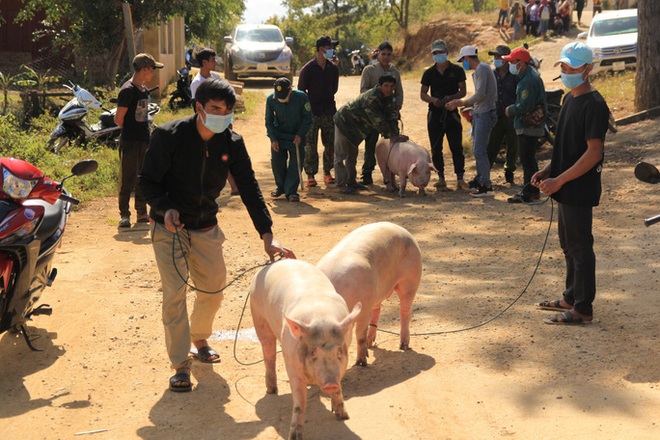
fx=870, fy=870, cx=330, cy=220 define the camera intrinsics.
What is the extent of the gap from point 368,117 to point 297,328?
318 inches

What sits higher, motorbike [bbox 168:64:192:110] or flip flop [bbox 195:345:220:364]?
motorbike [bbox 168:64:192:110]

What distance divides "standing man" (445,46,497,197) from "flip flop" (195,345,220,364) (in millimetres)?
6554

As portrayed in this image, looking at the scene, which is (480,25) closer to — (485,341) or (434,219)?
(434,219)

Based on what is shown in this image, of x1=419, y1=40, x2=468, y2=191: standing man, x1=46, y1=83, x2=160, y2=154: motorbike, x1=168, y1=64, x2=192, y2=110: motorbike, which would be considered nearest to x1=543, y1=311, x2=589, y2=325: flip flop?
x1=419, y1=40, x2=468, y2=191: standing man

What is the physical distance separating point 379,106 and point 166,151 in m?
7.00

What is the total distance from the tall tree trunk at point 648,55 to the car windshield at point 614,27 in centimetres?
864

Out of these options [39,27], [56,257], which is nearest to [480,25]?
[39,27]

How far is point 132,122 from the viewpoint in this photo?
1012 centimetres

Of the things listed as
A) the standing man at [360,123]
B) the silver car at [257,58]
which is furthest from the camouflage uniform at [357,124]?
the silver car at [257,58]

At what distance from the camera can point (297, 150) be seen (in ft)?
39.7

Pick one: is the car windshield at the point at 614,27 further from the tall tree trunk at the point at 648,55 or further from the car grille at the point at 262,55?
the car grille at the point at 262,55

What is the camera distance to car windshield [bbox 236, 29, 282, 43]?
28.8m

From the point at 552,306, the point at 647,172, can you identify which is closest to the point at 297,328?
the point at 647,172

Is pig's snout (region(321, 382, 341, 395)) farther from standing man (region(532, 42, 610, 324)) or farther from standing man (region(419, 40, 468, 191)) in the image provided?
standing man (region(419, 40, 468, 191))
